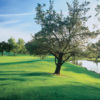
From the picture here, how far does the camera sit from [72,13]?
2105 cm

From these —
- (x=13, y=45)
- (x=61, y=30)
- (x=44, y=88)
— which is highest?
(x=13, y=45)

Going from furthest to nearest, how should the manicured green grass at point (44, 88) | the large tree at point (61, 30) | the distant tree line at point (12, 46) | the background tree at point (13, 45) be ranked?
the background tree at point (13, 45) → the distant tree line at point (12, 46) → the large tree at point (61, 30) → the manicured green grass at point (44, 88)

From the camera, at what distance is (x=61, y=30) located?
68.3ft

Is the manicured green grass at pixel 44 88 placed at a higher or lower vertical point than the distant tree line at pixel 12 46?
lower

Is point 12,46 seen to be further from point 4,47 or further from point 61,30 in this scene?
point 61,30

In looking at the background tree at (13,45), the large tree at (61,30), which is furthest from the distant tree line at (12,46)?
the large tree at (61,30)

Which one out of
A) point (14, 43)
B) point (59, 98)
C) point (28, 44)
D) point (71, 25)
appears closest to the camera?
point (59, 98)

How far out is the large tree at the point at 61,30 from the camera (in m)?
20.6

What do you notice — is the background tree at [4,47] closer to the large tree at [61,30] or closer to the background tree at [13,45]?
the background tree at [13,45]

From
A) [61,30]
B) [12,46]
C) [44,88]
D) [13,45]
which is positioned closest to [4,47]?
[12,46]

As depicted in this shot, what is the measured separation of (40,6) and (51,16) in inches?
113

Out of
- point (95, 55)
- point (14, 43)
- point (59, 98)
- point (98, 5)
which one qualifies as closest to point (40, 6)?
point (98, 5)

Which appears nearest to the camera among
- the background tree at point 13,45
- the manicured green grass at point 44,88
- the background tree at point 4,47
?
the manicured green grass at point 44,88

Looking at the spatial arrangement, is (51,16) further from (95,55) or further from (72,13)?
(95,55)
